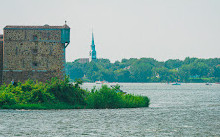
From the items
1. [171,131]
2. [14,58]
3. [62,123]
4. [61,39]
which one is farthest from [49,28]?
[171,131]

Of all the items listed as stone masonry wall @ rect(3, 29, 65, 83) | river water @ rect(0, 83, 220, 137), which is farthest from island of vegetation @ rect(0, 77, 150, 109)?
stone masonry wall @ rect(3, 29, 65, 83)

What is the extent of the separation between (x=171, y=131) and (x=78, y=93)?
1644cm

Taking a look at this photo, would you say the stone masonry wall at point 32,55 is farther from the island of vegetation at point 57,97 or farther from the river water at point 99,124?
the river water at point 99,124

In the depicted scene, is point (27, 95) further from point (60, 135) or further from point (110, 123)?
point (60, 135)

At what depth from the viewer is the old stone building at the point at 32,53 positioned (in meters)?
51.3

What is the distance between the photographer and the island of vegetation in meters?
41.4

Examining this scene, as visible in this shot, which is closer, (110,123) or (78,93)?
(110,123)

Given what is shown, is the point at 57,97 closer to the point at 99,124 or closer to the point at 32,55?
the point at 32,55

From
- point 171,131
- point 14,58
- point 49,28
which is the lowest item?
point 171,131

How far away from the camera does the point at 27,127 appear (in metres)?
29.8

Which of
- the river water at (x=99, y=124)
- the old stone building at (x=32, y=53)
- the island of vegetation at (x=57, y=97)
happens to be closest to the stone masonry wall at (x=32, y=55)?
→ the old stone building at (x=32, y=53)

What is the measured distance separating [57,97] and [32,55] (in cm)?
1035

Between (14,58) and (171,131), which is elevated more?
(14,58)

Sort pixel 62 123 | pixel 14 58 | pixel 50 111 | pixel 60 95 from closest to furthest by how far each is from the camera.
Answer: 1. pixel 62 123
2. pixel 50 111
3. pixel 60 95
4. pixel 14 58
